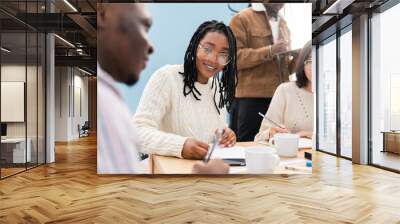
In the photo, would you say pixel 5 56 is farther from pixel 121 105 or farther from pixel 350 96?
pixel 350 96

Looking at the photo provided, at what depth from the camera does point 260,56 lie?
526 centimetres

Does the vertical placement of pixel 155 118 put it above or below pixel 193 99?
below

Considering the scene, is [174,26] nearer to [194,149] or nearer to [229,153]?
[194,149]

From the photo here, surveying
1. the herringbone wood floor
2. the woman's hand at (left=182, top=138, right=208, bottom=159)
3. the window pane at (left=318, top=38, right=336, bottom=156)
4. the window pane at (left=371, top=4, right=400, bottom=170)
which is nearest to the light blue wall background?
the woman's hand at (left=182, top=138, right=208, bottom=159)

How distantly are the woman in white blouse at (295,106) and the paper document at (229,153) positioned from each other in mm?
378

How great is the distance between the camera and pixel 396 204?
380 centimetres

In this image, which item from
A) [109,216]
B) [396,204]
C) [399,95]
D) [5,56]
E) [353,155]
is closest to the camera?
[109,216]

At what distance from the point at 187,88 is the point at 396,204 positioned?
276 centimetres

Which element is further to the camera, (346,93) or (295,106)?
(346,93)

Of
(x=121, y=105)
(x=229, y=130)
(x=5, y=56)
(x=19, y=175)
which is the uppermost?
(x=5, y=56)

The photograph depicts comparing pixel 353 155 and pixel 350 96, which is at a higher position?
pixel 350 96

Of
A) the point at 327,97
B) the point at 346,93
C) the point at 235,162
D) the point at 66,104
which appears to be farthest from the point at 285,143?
the point at 66,104

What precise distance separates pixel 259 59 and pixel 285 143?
1198mm

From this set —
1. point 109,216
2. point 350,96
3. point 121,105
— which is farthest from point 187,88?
point 350,96
